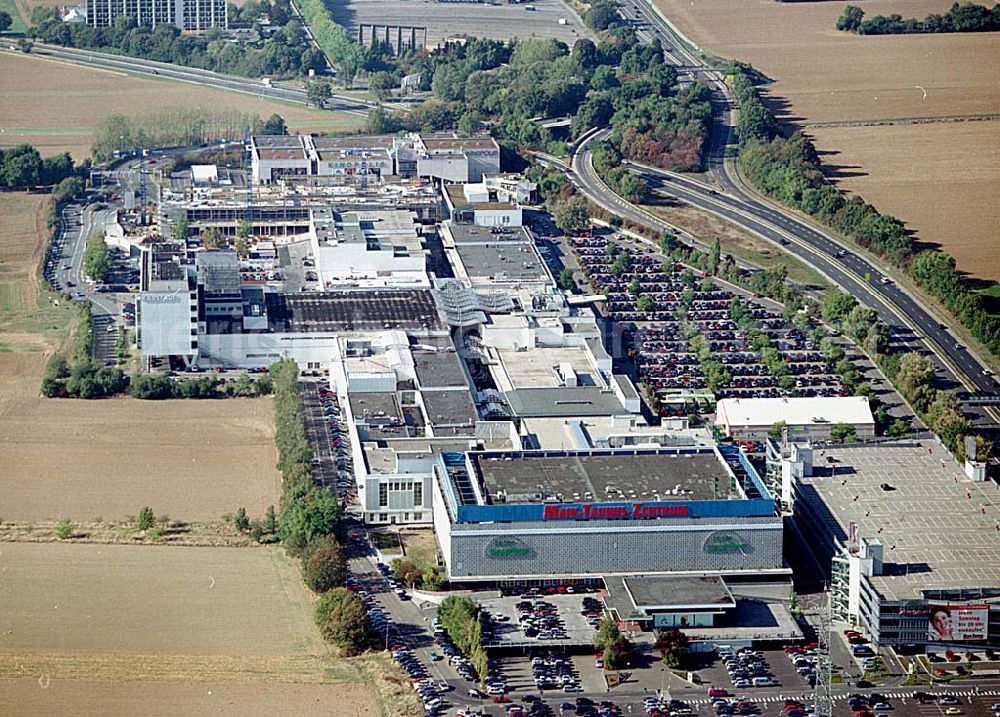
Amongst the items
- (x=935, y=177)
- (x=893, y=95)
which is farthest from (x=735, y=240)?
(x=893, y=95)

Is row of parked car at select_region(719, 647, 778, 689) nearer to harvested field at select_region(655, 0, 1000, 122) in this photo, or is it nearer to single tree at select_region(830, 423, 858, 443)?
single tree at select_region(830, 423, 858, 443)

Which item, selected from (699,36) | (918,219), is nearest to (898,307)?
(918,219)

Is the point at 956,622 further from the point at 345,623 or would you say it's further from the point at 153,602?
the point at 153,602

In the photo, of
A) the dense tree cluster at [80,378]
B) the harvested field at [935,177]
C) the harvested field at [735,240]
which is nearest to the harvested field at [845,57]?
the harvested field at [935,177]

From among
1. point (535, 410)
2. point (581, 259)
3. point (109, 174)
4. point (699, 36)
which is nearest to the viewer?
point (535, 410)

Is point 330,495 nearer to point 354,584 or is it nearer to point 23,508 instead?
point 354,584

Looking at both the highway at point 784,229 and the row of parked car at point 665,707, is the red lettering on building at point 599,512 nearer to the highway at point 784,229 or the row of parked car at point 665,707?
the row of parked car at point 665,707
